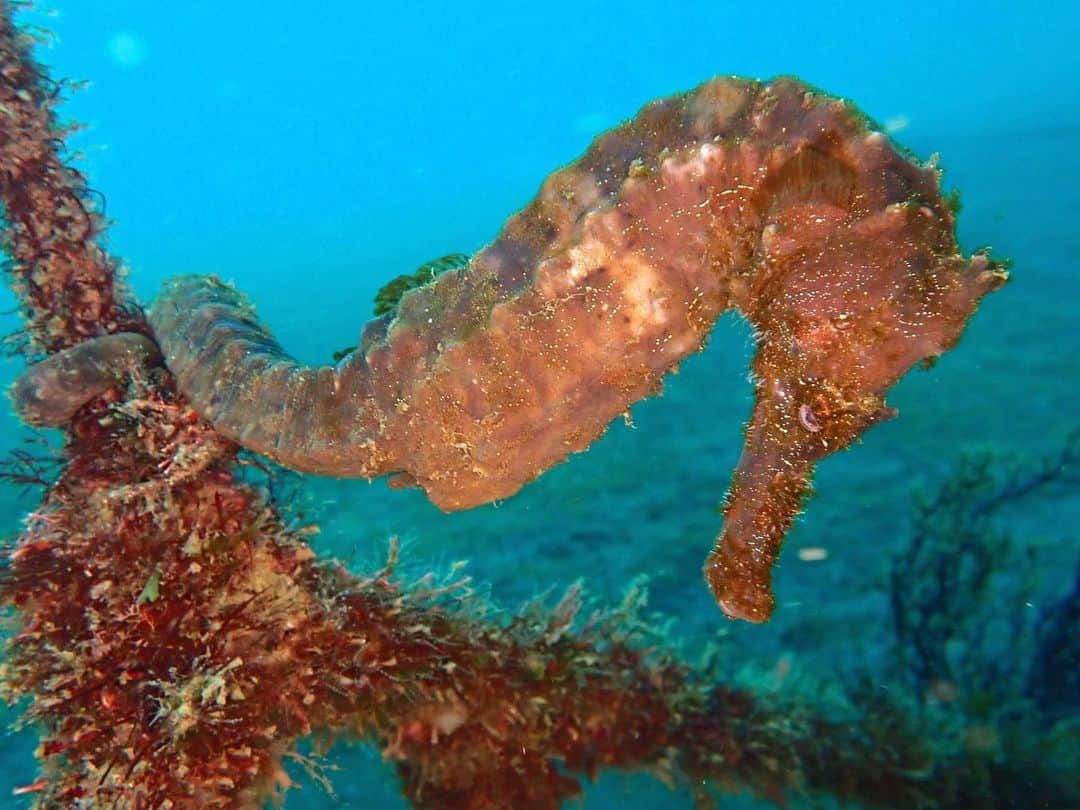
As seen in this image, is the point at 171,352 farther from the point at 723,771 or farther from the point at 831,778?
→ the point at 831,778

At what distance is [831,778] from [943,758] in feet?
2.29

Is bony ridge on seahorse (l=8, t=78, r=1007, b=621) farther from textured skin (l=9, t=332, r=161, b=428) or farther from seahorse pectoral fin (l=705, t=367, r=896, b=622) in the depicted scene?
textured skin (l=9, t=332, r=161, b=428)

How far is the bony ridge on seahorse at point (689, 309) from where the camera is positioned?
2.13m

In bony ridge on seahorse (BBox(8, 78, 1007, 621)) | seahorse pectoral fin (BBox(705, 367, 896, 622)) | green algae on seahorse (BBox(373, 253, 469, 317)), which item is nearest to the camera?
bony ridge on seahorse (BBox(8, 78, 1007, 621))

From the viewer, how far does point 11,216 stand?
3.37 m

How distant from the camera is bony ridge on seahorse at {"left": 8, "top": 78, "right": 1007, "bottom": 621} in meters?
2.13

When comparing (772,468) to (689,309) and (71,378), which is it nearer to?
(689,309)

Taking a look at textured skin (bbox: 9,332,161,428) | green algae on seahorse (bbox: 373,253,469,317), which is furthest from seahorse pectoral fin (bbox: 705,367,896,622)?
textured skin (bbox: 9,332,161,428)

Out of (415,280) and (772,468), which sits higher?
(415,280)

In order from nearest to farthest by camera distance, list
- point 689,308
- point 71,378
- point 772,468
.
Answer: point 772,468
point 689,308
point 71,378

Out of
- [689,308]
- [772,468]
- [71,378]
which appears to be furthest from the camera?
[71,378]

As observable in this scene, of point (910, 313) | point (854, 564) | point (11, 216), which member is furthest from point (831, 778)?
point (11, 216)

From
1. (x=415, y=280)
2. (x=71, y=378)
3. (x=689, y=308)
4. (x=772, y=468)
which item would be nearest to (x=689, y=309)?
(x=689, y=308)

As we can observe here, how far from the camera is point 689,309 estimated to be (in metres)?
2.52
